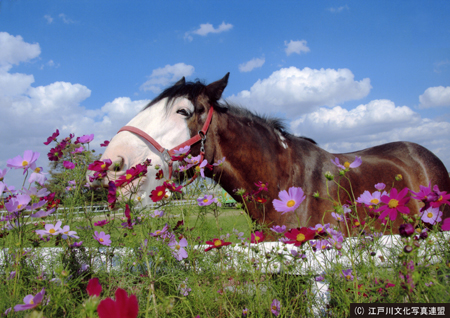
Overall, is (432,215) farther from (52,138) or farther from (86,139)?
(52,138)

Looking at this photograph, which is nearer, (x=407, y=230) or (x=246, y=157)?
(x=407, y=230)

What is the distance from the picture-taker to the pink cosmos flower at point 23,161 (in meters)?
1.41

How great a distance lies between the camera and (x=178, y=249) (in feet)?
4.77

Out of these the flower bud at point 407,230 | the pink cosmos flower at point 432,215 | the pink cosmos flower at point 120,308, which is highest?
the pink cosmos flower at point 432,215

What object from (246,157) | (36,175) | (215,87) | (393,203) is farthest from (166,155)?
(393,203)

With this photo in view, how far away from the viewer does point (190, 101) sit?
2973 mm

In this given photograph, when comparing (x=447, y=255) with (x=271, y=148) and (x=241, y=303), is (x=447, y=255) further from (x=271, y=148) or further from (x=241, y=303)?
(x=271, y=148)

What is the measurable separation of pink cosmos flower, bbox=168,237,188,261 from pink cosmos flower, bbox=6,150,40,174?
84 centimetres

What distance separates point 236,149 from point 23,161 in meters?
1.95

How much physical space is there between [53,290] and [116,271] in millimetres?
468

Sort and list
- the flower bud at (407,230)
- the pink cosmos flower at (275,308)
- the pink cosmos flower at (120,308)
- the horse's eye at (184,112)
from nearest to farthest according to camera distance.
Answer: the pink cosmos flower at (120,308), the flower bud at (407,230), the pink cosmos flower at (275,308), the horse's eye at (184,112)

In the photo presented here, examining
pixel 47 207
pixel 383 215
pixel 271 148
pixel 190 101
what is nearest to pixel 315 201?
pixel 271 148

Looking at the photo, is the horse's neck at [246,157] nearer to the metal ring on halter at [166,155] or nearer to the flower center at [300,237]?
the metal ring on halter at [166,155]

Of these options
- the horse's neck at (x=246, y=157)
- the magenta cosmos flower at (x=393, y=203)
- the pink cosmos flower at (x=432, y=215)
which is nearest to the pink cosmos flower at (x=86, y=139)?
the horse's neck at (x=246, y=157)
